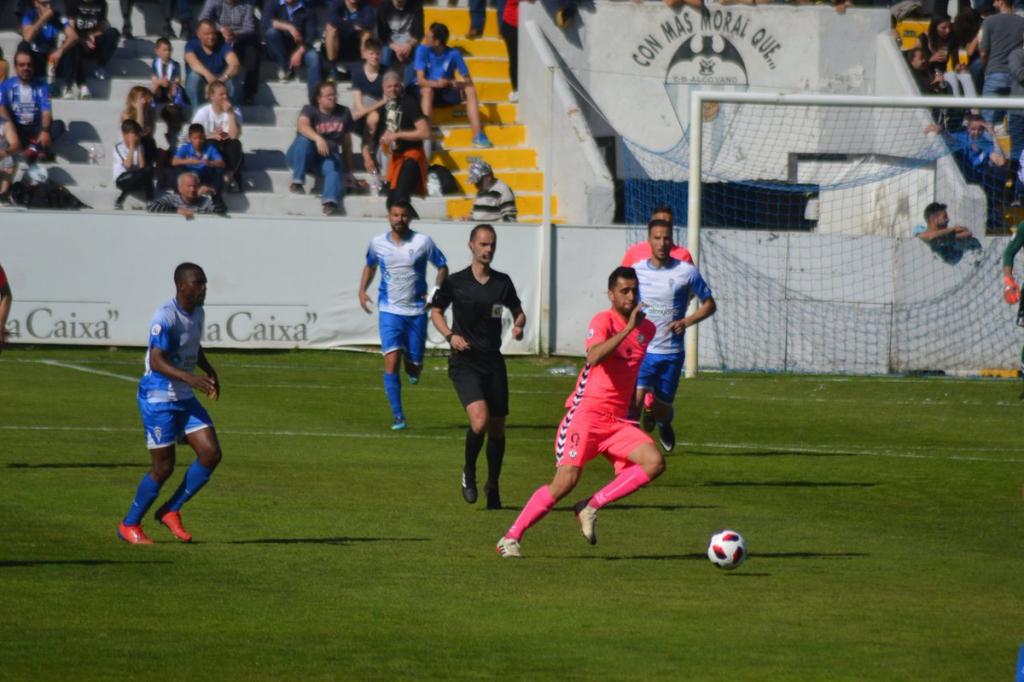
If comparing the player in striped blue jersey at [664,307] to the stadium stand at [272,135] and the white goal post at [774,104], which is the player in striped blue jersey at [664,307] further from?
the stadium stand at [272,135]

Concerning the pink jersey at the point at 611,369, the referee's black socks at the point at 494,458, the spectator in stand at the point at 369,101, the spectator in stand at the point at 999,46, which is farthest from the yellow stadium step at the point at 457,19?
the pink jersey at the point at 611,369

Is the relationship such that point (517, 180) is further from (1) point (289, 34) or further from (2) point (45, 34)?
(2) point (45, 34)

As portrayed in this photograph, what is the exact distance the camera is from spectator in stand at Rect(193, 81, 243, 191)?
89.3 ft

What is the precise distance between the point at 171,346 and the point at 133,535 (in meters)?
1.32

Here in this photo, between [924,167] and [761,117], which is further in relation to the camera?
[761,117]

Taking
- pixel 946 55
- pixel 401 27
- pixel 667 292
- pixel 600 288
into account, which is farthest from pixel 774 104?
pixel 401 27

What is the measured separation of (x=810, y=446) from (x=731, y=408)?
3003 mm

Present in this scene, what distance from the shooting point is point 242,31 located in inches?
1143

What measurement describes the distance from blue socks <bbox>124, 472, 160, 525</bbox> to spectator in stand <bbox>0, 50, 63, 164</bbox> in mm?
16719

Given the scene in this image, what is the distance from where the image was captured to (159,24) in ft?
102

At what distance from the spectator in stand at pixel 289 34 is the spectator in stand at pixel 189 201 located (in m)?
3.96

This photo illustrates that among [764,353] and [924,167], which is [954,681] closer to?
[764,353]

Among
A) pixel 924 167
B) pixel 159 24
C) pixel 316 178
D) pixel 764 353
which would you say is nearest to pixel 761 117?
pixel 924 167

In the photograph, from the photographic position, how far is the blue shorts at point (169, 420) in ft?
37.6
